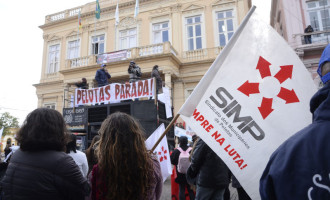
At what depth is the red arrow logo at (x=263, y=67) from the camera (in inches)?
78.1

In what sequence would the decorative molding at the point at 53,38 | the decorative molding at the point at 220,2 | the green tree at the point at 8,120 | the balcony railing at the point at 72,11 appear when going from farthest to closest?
the green tree at the point at 8,120 → the decorative molding at the point at 53,38 → the balcony railing at the point at 72,11 → the decorative molding at the point at 220,2

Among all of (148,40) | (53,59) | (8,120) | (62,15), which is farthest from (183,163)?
(8,120)

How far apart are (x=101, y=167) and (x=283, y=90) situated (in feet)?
5.18

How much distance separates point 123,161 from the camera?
1.70 meters

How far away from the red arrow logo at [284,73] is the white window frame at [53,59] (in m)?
22.9

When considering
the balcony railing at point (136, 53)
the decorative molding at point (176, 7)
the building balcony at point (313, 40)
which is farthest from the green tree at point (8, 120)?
the building balcony at point (313, 40)

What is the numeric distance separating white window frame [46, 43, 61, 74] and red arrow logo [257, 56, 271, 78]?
22750 mm

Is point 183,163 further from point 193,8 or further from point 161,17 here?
point 161,17

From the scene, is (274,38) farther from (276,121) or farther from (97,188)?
(97,188)

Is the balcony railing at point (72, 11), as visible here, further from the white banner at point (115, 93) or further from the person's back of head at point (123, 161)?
the person's back of head at point (123, 161)

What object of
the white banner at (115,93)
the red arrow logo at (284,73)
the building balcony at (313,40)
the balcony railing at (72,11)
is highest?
the balcony railing at (72,11)

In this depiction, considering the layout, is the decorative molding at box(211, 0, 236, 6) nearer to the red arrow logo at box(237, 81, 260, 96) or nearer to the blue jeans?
the blue jeans

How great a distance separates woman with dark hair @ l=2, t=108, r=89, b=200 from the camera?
59.0 inches

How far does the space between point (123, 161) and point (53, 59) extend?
2346 cm
